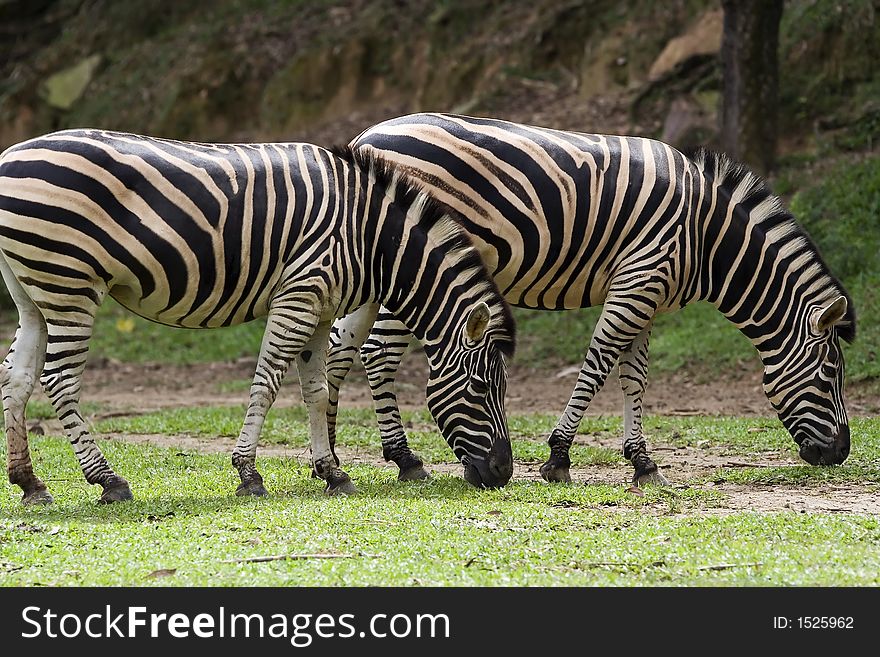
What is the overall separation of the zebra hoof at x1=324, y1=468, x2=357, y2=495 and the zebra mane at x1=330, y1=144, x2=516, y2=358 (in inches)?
53.5

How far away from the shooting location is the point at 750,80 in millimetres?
16828

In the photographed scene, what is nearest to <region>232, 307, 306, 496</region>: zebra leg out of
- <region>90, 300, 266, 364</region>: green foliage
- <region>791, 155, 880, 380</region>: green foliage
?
<region>791, 155, 880, 380</region>: green foliage

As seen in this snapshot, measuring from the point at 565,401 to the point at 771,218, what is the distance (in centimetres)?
503

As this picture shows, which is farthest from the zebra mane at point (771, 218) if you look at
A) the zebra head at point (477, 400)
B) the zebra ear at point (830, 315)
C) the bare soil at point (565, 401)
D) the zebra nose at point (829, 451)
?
the zebra head at point (477, 400)

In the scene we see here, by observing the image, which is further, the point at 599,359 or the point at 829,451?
the point at 829,451

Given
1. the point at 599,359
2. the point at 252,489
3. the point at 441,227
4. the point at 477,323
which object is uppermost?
the point at 441,227

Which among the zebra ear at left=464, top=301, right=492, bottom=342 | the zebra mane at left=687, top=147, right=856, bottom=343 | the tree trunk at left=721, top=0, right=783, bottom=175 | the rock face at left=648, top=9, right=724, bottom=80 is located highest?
the rock face at left=648, top=9, right=724, bottom=80

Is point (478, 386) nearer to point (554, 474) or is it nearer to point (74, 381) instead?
point (554, 474)

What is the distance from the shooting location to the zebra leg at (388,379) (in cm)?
865

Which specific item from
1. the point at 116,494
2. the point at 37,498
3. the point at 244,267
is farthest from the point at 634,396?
the point at 37,498

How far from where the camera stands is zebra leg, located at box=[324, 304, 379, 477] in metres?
8.60

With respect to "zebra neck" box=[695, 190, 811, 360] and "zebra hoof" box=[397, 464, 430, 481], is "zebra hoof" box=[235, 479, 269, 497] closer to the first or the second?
"zebra hoof" box=[397, 464, 430, 481]
